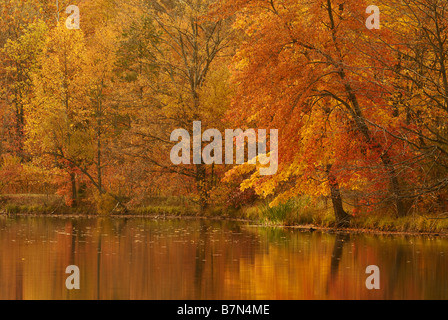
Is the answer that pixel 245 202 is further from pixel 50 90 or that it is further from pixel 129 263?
pixel 129 263

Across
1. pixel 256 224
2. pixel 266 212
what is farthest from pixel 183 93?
pixel 266 212

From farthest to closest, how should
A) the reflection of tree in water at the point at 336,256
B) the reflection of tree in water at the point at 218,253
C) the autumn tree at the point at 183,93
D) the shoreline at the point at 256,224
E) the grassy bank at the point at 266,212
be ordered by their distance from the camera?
the autumn tree at the point at 183,93, the grassy bank at the point at 266,212, the shoreline at the point at 256,224, the reflection of tree in water at the point at 336,256, the reflection of tree in water at the point at 218,253

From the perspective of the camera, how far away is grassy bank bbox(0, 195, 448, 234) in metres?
24.7

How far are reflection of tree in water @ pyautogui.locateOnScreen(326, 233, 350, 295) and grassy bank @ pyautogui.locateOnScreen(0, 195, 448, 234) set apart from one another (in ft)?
5.56

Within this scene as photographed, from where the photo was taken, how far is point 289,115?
23.1m

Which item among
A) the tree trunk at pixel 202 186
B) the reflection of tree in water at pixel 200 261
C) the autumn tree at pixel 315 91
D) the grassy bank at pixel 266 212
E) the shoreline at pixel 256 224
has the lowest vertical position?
the reflection of tree in water at pixel 200 261

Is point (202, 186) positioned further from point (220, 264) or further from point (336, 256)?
point (220, 264)

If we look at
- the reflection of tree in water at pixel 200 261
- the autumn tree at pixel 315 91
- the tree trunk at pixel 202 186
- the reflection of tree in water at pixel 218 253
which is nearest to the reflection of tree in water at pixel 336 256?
A: the autumn tree at pixel 315 91

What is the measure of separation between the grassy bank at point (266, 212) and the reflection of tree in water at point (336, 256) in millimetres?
1695

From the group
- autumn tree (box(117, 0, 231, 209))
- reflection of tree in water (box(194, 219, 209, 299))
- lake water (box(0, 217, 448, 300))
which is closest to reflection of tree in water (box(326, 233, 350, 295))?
lake water (box(0, 217, 448, 300))

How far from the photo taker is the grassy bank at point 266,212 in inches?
974

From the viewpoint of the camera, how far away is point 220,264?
666 inches

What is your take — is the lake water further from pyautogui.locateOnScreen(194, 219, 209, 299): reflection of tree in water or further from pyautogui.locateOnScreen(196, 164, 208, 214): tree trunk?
pyautogui.locateOnScreen(196, 164, 208, 214): tree trunk

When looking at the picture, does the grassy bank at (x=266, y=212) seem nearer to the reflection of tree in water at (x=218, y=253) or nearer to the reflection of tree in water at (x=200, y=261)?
the reflection of tree in water at (x=218, y=253)
